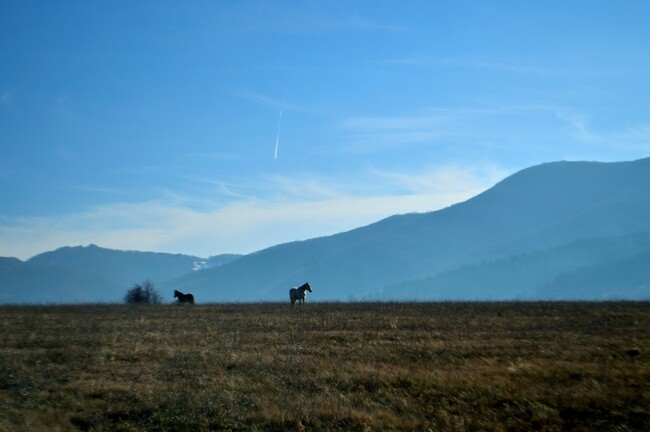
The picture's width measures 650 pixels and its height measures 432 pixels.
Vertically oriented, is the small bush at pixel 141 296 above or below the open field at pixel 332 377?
above

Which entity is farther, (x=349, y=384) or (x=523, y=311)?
(x=523, y=311)

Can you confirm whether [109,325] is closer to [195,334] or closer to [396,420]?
[195,334]

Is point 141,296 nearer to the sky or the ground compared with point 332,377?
nearer to the sky

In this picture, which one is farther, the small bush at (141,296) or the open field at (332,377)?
the small bush at (141,296)

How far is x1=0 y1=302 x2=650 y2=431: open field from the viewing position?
15.1 metres

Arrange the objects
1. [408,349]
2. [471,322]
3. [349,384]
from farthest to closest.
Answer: [471,322] < [408,349] < [349,384]

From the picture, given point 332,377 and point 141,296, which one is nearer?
point 332,377

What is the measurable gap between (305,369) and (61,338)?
44.1 ft

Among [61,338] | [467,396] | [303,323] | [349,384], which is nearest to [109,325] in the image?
[61,338]

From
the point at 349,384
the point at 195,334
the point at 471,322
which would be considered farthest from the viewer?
the point at 471,322

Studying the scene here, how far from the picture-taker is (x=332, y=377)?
1920 cm

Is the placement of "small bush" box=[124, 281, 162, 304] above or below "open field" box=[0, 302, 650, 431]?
above

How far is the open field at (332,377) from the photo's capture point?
593 inches

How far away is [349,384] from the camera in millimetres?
18391
